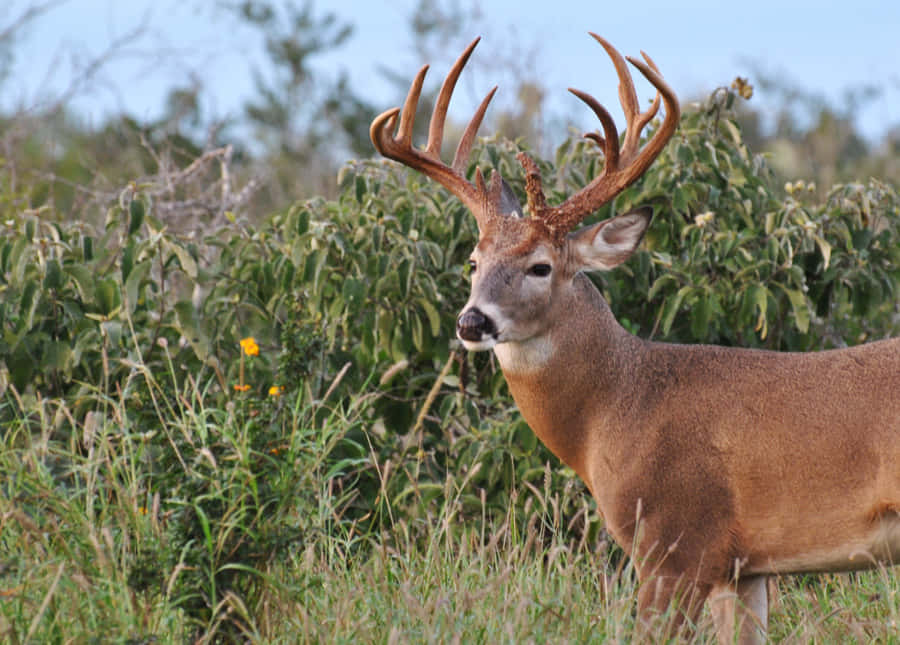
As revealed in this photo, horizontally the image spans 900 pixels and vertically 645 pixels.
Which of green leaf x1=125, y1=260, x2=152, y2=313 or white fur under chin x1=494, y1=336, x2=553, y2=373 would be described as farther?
green leaf x1=125, y1=260, x2=152, y2=313

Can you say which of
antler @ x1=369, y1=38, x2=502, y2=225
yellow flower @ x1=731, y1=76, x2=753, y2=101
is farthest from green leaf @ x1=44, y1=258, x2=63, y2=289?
yellow flower @ x1=731, y1=76, x2=753, y2=101

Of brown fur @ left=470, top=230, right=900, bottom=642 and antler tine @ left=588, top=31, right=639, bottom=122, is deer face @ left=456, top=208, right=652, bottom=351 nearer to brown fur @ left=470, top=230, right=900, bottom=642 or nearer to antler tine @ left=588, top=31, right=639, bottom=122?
brown fur @ left=470, top=230, right=900, bottom=642

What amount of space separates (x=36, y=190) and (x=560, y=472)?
18.5 feet

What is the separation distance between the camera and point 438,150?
4.88 m

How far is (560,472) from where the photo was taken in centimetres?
526

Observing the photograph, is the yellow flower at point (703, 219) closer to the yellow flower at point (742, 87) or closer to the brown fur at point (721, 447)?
the yellow flower at point (742, 87)

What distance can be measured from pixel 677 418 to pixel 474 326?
2.60 ft

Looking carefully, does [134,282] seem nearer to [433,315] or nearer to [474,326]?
[433,315]

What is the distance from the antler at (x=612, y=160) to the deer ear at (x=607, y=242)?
7 centimetres

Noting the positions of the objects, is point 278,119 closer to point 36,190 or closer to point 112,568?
point 36,190

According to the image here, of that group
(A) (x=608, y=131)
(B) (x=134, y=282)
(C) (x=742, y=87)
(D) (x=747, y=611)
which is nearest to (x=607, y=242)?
(A) (x=608, y=131)

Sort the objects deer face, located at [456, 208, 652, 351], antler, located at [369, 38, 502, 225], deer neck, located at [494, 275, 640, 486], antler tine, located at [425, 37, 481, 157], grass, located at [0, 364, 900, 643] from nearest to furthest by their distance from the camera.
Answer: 1. grass, located at [0, 364, 900, 643]
2. deer face, located at [456, 208, 652, 351]
3. deer neck, located at [494, 275, 640, 486]
4. antler, located at [369, 38, 502, 225]
5. antler tine, located at [425, 37, 481, 157]

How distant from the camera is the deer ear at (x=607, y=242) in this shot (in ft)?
14.7

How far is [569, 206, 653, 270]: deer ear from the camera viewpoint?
449cm
